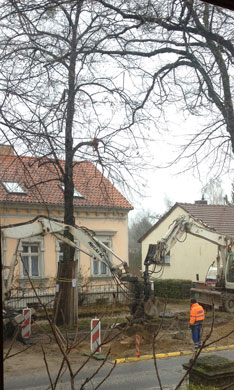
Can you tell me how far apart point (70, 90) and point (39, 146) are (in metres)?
0.78

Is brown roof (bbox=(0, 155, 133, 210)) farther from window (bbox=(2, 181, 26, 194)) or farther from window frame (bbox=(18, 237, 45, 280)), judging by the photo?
window frame (bbox=(18, 237, 45, 280))

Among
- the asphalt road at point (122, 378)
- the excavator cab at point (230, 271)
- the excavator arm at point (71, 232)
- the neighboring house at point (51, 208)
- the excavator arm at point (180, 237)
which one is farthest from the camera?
the excavator cab at point (230, 271)

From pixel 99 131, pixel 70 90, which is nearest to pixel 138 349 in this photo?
pixel 99 131

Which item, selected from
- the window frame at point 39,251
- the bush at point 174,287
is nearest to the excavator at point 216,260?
the bush at point 174,287

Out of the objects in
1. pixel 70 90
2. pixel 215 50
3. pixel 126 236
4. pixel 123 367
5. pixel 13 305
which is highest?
pixel 215 50

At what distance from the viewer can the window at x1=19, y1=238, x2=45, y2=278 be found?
4.58 metres

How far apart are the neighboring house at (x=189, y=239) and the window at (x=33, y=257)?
113cm

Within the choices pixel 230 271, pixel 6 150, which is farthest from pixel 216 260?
pixel 6 150

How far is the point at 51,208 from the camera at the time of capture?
17.6 feet

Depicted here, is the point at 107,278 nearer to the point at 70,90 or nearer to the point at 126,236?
the point at 126,236

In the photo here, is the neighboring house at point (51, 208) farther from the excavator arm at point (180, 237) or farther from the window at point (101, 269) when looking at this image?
the excavator arm at point (180, 237)

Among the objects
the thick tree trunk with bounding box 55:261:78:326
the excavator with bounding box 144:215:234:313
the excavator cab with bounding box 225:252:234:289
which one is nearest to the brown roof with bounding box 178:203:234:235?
the excavator with bounding box 144:215:234:313

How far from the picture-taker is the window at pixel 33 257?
15.0 ft

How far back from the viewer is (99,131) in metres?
5.50
